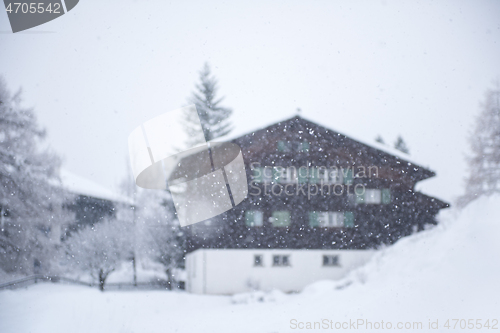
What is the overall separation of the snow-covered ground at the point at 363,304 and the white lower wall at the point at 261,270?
1460 mm

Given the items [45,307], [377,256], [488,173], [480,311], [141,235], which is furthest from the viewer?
[141,235]

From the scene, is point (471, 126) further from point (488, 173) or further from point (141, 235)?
point (141, 235)

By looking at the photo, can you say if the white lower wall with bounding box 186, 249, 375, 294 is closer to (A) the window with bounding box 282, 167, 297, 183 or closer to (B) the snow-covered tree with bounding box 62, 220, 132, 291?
(A) the window with bounding box 282, 167, 297, 183

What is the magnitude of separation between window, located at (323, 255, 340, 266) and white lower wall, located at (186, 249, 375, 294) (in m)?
0.09

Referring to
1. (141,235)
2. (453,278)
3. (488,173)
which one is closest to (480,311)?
(453,278)

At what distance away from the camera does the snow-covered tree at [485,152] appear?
42.3 ft

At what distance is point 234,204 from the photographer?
1180 cm

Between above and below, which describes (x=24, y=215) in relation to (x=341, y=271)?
above

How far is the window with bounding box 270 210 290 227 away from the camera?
1149 centimetres

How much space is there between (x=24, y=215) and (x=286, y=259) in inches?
277

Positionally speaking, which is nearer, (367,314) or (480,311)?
(480,311)

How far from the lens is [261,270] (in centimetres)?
1113

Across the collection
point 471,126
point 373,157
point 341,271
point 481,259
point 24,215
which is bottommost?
point 341,271

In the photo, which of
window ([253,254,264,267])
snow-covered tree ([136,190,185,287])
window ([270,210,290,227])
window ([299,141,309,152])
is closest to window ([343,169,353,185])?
window ([299,141,309,152])
